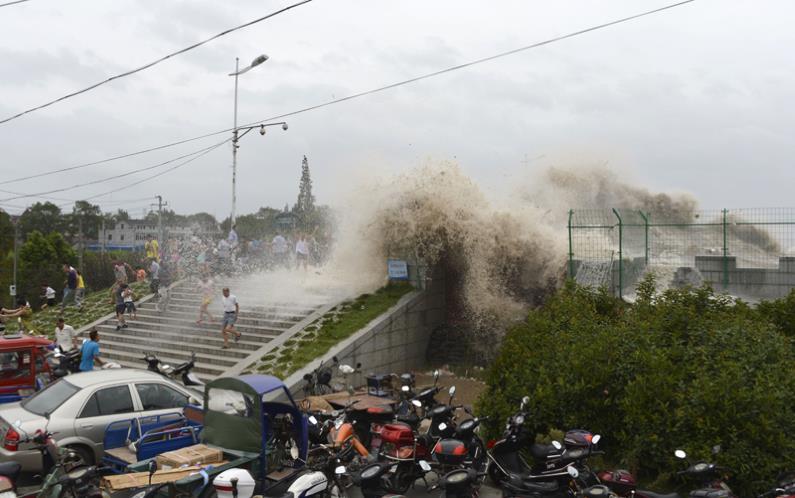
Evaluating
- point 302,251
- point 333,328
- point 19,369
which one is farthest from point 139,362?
point 302,251

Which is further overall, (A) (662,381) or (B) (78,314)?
(B) (78,314)

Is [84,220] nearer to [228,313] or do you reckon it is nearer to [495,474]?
[228,313]

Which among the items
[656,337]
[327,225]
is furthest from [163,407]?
[327,225]

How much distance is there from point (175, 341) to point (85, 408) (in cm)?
829

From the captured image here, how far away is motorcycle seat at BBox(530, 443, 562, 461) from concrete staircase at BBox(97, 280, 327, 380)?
8.91 metres

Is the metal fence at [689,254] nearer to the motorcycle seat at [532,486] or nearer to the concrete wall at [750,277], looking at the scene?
the concrete wall at [750,277]

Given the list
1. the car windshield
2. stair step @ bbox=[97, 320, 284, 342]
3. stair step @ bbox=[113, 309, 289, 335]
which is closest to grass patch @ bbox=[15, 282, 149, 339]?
stair step @ bbox=[97, 320, 284, 342]

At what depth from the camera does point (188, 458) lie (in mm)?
7141

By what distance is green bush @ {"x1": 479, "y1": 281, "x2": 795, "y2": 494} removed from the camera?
709cm

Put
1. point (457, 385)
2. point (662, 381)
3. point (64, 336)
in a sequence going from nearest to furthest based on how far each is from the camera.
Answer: point (662, 381)
point (457, 385)
point (64, 336)

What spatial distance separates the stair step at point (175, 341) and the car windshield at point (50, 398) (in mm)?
6076

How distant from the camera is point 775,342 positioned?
26.7 ft

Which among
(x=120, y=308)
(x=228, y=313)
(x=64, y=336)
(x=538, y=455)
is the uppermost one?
(x=228, y=313)

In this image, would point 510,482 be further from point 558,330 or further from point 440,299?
point 440,299
